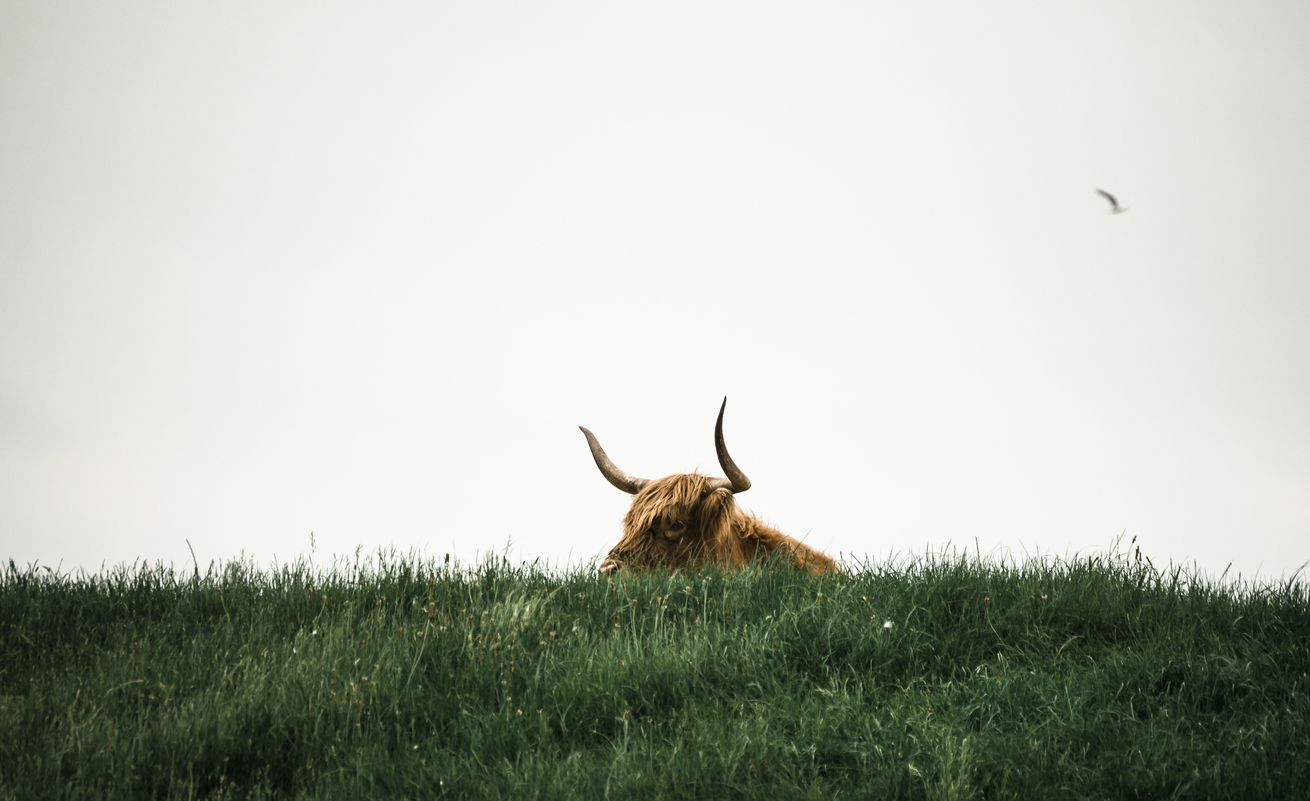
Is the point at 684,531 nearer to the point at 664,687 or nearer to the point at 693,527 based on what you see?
the point at 693,527

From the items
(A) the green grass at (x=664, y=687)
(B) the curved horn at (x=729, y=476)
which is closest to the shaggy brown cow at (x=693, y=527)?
(B) the curved horn at (x=729, y=476)

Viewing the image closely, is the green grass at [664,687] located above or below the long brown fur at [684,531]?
below

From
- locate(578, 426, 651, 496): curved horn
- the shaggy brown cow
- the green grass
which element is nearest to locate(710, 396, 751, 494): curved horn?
the shaggy brown cow

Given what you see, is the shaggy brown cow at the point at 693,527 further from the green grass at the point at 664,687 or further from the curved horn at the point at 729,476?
the green grass at the point at 664,687

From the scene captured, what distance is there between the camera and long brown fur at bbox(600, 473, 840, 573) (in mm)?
7789

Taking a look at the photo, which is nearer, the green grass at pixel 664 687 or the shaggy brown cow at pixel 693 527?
the green grass at pixel 664 687

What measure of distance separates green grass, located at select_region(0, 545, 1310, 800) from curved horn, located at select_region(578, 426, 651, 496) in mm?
3403

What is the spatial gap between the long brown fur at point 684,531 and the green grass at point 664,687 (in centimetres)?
239

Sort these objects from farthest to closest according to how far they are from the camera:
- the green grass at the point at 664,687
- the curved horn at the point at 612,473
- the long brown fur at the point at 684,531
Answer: the curved horn at the point at 612,473, the long brown fur at the point at 684,531, the green grass at the point at 664,687

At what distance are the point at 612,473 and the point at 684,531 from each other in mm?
1400

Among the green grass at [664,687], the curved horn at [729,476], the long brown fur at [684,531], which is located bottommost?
the green grass at [664,687]

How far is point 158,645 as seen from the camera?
443 centimetres

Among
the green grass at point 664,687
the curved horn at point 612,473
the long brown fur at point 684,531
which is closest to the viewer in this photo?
the green grass at point 664,687

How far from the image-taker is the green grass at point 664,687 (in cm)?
334
